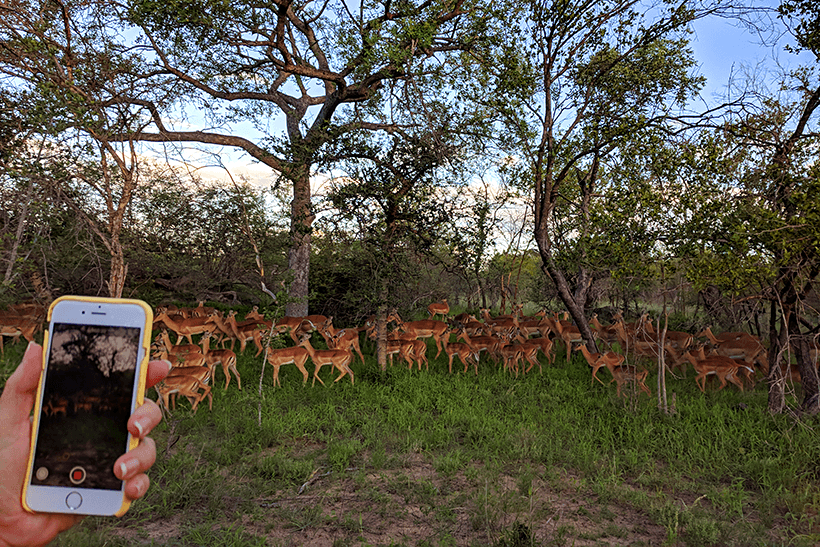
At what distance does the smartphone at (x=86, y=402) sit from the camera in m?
1.93

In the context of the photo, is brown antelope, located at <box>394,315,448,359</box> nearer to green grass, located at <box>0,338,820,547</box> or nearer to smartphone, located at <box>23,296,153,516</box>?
green grass, located at <box>0,338,820,547</box>

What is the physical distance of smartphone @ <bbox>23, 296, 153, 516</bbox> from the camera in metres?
1.93

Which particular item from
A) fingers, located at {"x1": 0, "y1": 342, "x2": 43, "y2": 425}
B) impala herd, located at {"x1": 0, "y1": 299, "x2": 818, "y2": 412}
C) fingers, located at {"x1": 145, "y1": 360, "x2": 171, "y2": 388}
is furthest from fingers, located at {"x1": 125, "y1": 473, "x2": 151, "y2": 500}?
impala herd, located at {"x1": 0, "y1": 299, "x2": 818, "y2": 412}

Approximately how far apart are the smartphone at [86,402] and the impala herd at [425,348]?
5399mm

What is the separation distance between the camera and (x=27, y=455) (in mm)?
2061

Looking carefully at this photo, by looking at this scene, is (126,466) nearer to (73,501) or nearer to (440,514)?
(73,501)

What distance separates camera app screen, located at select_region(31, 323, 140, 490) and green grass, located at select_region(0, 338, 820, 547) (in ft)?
8.70

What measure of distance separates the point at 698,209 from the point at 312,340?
33.2 ft

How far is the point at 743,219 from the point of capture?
23.0 ft

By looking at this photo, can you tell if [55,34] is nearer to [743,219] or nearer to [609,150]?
[609,150]

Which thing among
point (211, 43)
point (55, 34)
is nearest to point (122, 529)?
point (55, 34)

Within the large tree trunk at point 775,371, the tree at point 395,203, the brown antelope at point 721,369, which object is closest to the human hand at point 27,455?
the tree at point 395,203

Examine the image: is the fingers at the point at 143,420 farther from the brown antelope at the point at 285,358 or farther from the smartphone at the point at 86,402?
the brown antelope at the point at 285,358

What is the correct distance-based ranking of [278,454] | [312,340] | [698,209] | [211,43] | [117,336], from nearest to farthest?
[117,336]
[278,454]
[698,209]
[211,43]
[312,340]
